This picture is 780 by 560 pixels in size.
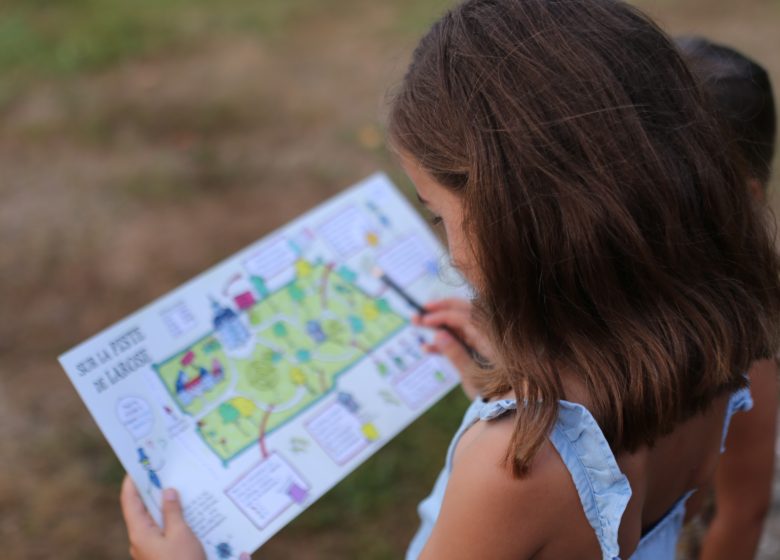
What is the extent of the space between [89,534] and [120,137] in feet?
6.37

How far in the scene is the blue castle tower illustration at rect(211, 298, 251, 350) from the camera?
55.9 inches

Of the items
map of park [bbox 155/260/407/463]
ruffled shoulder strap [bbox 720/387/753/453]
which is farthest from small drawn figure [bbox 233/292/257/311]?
ruffled shoulder strap [bbox 720/387/753/453]

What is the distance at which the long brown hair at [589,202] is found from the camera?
0.92m

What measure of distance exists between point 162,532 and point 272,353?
383mm

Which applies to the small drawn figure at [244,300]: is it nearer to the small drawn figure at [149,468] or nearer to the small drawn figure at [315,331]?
the small drawn figure at [315,331]

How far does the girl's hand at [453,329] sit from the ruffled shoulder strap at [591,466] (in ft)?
1.58

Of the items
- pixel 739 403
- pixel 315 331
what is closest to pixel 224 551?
pixel 315 331

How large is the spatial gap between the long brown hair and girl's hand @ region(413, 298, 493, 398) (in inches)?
16.8

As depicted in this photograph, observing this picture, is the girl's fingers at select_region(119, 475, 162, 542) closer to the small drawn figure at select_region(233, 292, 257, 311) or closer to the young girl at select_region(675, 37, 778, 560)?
the small drawn figure at select_region(233, 292, 257, 311)

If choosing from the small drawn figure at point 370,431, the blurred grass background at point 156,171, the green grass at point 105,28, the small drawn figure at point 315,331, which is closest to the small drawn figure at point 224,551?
the small drawn figure at point 370,431

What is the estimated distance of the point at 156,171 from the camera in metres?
3.29

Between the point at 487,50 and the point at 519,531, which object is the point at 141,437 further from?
the point at 487,50

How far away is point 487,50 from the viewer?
958 millimetres

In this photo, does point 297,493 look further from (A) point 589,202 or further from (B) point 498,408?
(A) point 589,202
